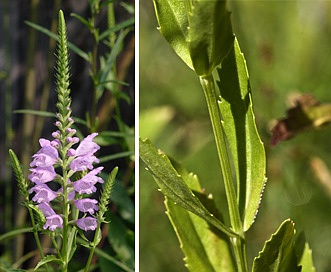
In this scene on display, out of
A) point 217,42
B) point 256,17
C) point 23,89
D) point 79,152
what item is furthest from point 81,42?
point 217,42

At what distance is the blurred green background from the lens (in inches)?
37.2

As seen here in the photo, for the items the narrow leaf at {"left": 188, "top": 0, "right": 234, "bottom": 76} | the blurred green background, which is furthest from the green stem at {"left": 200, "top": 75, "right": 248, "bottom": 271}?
the blurred green background

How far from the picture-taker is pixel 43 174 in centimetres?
55

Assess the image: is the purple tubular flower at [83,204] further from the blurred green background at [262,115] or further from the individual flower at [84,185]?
the blurred green background at [262,115]

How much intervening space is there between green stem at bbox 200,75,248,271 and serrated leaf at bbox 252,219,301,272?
0.02 metres

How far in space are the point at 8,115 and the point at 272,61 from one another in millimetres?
465

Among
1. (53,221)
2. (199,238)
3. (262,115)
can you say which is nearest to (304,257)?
(199,238)

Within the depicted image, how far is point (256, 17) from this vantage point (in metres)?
1.06

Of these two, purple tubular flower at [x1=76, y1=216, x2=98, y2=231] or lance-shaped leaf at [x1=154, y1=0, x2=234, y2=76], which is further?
purple tubular flower at [x1=76, y1=216, x2=98, y2=231]

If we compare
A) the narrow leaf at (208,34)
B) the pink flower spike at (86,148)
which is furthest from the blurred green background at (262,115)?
the narrow leaf at (208,34)

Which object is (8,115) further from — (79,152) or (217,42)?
(217,42)

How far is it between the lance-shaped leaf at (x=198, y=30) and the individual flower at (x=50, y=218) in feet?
0.50

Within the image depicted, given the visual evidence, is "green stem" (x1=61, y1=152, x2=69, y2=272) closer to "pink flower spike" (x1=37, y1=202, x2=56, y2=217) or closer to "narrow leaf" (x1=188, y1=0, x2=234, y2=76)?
"pink flower spike" (x1=37, y1=202, x2=56, y2=217)

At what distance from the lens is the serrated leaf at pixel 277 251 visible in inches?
17.7
